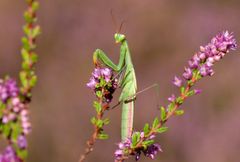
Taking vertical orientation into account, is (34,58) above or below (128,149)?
above

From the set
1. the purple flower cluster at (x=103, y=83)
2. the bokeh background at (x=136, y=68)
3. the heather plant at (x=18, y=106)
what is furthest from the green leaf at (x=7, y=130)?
the bokeh background at (x=136, y=68)

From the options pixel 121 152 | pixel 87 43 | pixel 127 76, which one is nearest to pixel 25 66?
pixel 121 152

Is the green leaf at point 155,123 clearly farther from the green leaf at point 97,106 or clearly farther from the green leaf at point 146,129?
the green leaf at point 97,106

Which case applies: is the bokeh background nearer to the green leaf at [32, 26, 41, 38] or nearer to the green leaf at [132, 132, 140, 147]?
the green leaf at [132, 132, 140, 147]

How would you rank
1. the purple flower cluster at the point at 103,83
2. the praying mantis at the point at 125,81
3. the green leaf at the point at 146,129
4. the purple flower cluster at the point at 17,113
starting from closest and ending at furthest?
1. the purple flower cluster at the point at 17,113
2. the green leaf at the point at 146,129
3. the purple flower cluster at the point at 103,83
4. the praying mantis at the point at 125,81

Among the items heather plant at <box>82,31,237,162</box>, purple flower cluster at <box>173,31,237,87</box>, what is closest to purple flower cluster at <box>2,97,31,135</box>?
heather plant at <box>82,31,237,162</box>

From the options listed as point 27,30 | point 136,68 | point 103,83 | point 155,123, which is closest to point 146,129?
point 155,123

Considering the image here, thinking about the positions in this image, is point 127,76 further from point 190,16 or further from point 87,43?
point 190,16

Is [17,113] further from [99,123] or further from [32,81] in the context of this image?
[99,123]
